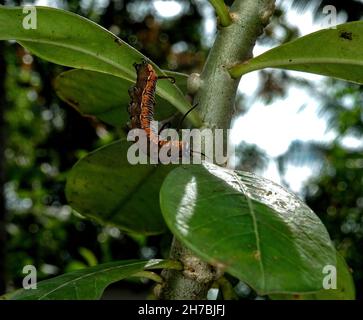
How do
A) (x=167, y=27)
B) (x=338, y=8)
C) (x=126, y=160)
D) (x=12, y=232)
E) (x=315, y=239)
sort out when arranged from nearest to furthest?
(x=315, y=239) < (x=126, y=160) < (x=338, y=8) < (x=12, y=232) < (x=167, y=27)

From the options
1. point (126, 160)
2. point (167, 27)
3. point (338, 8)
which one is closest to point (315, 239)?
point (126, 160)

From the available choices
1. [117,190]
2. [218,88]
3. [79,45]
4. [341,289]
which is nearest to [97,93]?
[117,190]

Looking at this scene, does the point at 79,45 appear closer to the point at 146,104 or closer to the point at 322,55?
the point at 146,104

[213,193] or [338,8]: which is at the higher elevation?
[338,8]

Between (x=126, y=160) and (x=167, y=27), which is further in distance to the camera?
(x=167, y=27)

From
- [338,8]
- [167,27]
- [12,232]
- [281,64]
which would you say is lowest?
[281,64]

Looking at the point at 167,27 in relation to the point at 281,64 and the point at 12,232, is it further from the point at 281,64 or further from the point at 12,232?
the point at 281,64

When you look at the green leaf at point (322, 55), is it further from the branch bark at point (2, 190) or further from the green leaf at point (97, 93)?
the branch bark at point (2, 190)
